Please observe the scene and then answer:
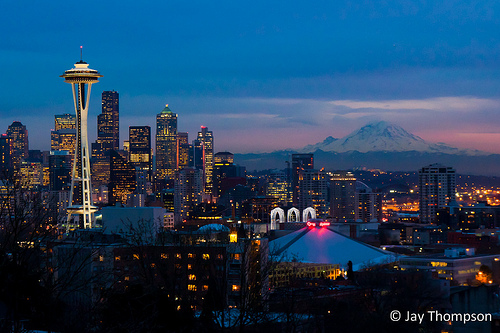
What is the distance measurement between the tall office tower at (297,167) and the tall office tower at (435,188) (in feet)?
83.1

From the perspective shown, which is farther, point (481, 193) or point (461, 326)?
point (481, 193)

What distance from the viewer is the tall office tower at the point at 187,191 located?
133 metres

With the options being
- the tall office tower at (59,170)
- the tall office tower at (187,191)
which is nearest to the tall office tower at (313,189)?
the tall office tower at (187,191)

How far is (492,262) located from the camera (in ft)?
177

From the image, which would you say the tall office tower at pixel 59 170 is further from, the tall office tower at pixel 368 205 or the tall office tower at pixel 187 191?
the tall office tower at pixel 368 205

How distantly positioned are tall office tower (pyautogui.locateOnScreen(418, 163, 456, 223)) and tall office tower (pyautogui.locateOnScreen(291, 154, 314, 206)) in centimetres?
2531

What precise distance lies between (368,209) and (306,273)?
82.7 metres

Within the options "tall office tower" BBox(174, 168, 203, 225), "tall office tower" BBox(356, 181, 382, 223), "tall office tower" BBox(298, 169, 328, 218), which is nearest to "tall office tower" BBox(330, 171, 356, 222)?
"tall office tower" BBox(298, 169, 328, 218)

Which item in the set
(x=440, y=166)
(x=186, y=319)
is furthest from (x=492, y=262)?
(x=440, y=166)

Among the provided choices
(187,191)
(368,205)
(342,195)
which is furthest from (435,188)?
(187,191)

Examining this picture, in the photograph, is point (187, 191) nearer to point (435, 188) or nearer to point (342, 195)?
point (342, 195)

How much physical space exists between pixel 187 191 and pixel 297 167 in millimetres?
20765

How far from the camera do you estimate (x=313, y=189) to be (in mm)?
141875

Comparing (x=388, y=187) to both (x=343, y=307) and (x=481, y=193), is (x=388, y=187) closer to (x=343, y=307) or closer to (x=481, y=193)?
(x=481, y=193)
